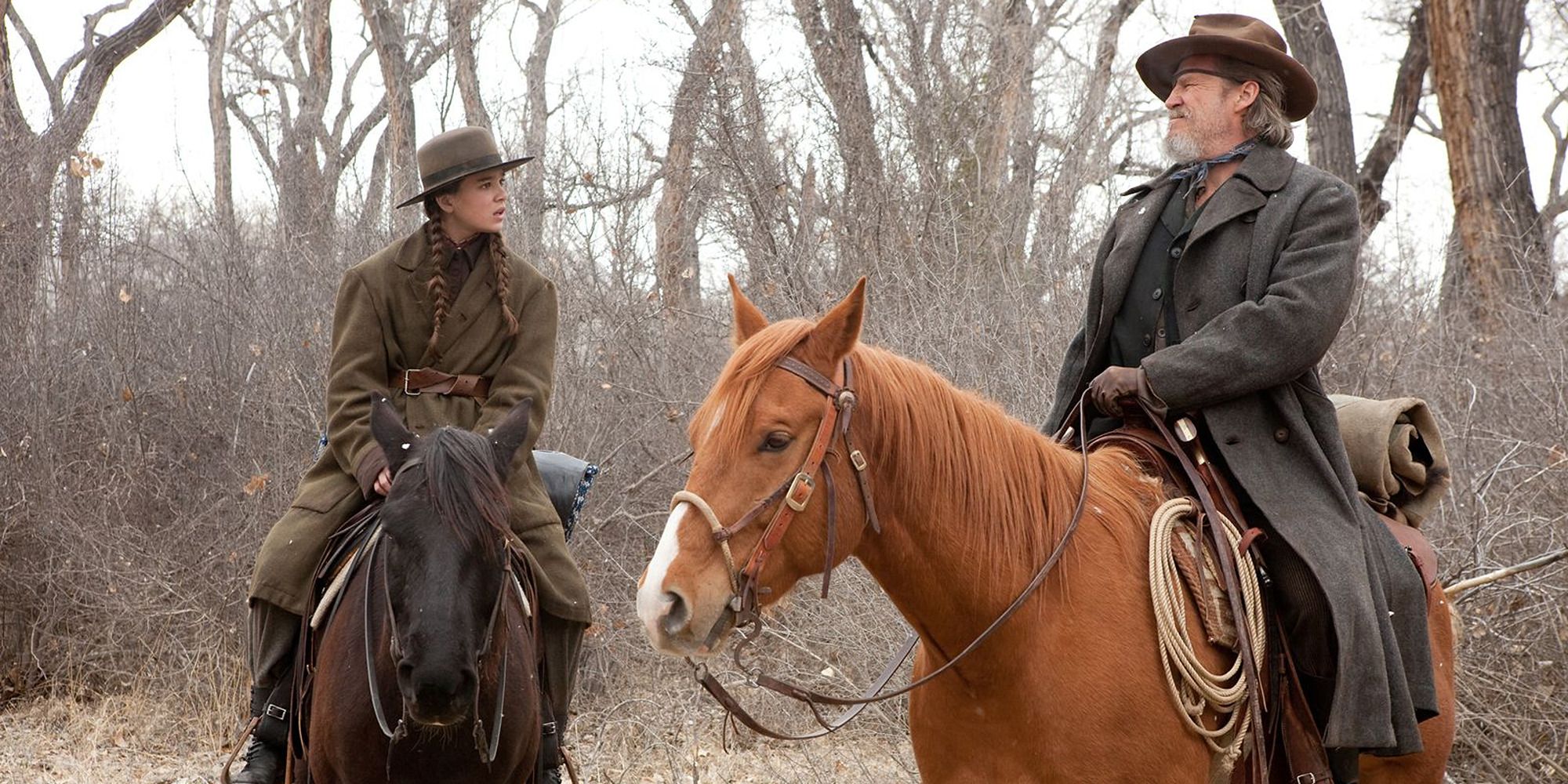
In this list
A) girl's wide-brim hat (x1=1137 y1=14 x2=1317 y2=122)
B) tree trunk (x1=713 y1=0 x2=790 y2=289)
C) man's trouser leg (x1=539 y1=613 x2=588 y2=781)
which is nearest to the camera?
girl's wide-brim hat (x1=1137 y1=14 x2=1317 y2=122)

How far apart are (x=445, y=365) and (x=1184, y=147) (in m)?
2.72

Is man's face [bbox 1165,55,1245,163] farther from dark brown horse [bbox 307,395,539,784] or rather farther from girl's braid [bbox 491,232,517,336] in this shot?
girl's braid [bbox 491,232,517,336]

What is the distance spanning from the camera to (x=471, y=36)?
16.2 meters

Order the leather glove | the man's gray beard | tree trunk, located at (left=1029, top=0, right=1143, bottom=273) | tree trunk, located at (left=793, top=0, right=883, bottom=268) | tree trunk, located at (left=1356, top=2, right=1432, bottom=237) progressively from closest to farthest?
the leather glove < the man's gray beard < tree trunk, located at (left=1029, top=0, right=1143, bottom=273) < tree trunk, located at (left=793, top=0, right=883, bottom=268) < tree trunk, located at (left=1356, top=2, right=1432, bottom=237)

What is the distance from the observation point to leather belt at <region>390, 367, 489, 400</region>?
5.25 metres

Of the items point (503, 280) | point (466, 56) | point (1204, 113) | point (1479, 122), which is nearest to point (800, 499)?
point (1204, 113)

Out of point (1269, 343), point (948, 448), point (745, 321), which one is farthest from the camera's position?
point (1269, 343)

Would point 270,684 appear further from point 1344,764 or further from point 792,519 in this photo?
point 1344,764

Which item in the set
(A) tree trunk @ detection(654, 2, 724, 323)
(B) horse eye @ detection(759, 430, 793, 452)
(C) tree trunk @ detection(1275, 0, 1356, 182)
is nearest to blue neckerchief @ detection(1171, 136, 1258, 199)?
(B) horse eye @ detection(759, 430, 793, 452)

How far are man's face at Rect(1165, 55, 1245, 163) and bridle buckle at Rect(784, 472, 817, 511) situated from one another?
74.5 inches

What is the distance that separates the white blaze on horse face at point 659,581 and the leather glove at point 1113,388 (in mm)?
1430

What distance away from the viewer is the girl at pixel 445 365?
4.98 meters

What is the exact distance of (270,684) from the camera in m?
4.97

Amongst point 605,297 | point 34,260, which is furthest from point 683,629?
point 34,260
